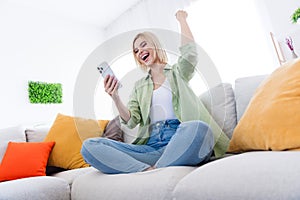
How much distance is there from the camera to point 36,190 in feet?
3.64

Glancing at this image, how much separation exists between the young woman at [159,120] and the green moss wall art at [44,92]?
1660 millimetres

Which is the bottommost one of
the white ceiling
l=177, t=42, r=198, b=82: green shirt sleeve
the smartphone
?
l=177, t=42, r=198, b=82: green shirt sleeve

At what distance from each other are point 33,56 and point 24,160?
1.44m

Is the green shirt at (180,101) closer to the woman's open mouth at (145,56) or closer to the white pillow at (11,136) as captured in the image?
the woman's open mouth at (145,56)

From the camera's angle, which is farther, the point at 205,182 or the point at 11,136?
the point at 11,136

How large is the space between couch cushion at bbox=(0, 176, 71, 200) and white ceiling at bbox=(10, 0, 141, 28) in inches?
86.4

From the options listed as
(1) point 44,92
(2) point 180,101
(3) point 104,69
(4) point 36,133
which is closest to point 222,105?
(2) point 180,101

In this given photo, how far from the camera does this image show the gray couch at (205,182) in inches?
24.5

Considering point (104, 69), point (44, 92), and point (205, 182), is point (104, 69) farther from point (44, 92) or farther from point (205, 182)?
point (44, 92)

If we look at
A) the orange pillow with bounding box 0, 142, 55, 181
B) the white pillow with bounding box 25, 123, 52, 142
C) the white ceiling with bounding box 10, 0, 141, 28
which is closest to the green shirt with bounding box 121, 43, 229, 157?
the orange pillow with bounding box 0, 142, 55, 181

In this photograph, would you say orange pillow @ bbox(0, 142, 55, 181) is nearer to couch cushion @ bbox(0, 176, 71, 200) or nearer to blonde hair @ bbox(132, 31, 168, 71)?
couch cushion @ bbox(0, 176, 71, 200)

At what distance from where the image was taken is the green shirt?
1.16 m

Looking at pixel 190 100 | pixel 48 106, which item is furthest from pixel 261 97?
pixel 48 106

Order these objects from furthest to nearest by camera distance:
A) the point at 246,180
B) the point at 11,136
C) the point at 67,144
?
the point at 11,136, the point at 67,144, the point at 246,180
